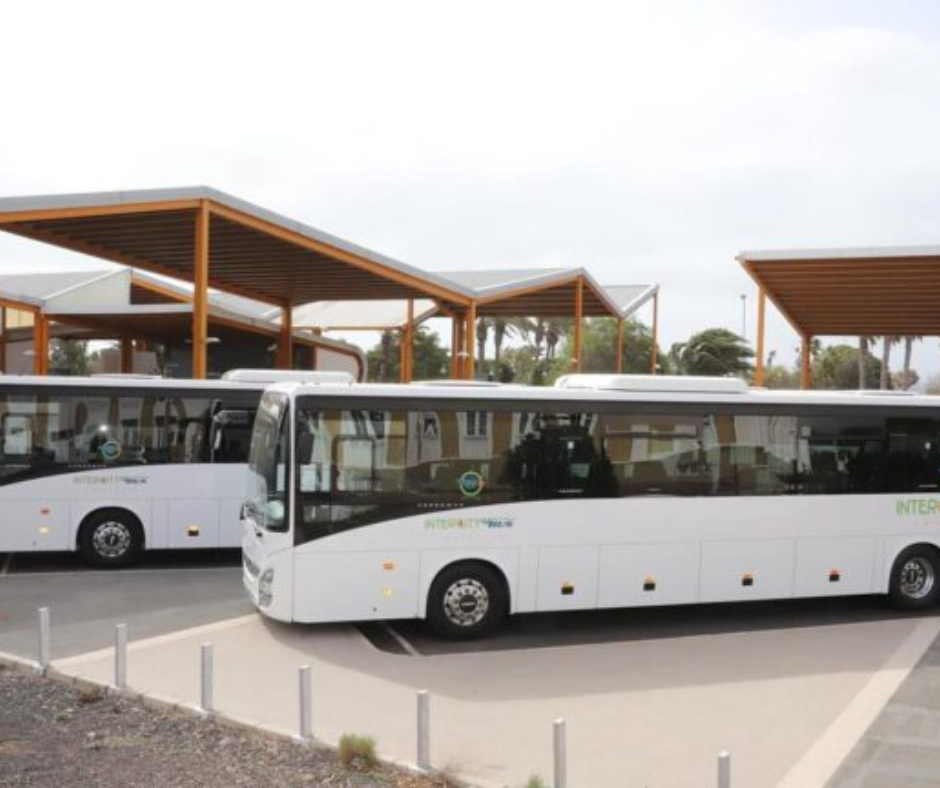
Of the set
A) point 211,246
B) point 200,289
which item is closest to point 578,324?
point 211,246

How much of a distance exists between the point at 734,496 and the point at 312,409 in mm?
4537

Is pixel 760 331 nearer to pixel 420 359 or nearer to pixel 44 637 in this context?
pixel 44 637

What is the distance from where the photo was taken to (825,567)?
36.2 ft

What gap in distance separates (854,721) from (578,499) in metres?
3.51

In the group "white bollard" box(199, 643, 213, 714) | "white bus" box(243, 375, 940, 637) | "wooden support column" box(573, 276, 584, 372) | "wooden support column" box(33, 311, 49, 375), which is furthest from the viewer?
"wooden support column" box(573, 276, 584, 372)

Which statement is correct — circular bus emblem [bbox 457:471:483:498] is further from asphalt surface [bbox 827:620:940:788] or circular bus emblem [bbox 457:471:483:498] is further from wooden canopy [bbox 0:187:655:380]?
wooden canopy [bbox 0:187:655:380]

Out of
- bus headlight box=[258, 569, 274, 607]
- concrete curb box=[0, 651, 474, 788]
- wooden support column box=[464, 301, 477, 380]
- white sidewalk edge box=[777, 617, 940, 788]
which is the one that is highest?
wooden support column box=[464, 301, 477, 380]

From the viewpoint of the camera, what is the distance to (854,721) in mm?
7379

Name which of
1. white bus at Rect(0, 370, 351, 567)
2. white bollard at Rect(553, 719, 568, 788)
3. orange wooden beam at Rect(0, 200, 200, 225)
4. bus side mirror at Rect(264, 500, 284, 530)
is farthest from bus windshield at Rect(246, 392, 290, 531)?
orange wooden beam at Rect(0, 200, 200, 225)

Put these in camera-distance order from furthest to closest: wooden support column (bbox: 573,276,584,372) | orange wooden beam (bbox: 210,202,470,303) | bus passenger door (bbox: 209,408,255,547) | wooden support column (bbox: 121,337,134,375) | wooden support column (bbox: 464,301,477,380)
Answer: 1. wooden support column (bbox: 121,337,134,375)
2. wooden support column (bbox: 573,276,584,372)
3. wooden support column (bbox: 464,301,477,380)
4. orange wooden beam (bbox: 210,202,470,303)
5. bus passenger door (bbox: 209,408,255,547)

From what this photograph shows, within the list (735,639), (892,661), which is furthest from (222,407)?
(892,661)

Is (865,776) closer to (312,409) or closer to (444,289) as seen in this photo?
(312,409)

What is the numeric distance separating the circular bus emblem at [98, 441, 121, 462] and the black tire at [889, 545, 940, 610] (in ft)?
31.8

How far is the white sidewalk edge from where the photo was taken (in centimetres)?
634
